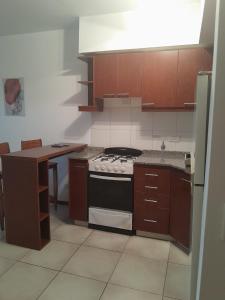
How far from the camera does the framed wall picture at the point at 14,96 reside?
3.69m

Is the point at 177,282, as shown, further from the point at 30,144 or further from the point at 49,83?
the point at 49,83

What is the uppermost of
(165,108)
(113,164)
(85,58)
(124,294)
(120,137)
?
(85,58)

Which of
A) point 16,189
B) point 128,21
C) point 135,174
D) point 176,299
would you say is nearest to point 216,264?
point 176,299

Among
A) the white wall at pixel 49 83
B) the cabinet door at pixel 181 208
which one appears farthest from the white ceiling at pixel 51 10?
the cabinet door at pixel 181 208

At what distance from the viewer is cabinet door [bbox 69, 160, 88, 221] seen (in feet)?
9.30

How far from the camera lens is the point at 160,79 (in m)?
2.71

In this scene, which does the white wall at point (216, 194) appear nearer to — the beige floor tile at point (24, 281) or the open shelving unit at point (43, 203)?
the beige floor tile at point (24, 281)

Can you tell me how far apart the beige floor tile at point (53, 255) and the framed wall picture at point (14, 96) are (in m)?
2.11

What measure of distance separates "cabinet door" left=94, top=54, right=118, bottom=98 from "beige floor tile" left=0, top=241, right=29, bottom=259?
189 cm

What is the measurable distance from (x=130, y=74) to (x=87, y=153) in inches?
42.9

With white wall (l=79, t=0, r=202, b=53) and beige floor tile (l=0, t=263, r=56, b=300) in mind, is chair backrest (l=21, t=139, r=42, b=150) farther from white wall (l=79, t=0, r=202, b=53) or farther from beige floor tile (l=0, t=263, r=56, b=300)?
beige floor tile (l=0, t=263, r=56, b=300)

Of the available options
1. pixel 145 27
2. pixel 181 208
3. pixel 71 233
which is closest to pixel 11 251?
pixel 71 233

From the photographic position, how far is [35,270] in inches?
84.7

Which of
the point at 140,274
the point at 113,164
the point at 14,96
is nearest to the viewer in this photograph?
the point at 140,274
